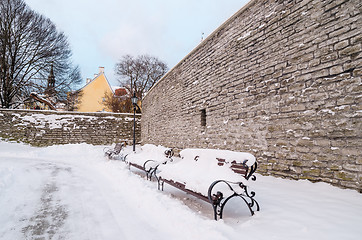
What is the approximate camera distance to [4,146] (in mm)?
12664

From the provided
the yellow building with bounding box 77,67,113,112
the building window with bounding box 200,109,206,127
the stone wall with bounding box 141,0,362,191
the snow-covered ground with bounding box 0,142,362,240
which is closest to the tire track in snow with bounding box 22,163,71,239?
the snow-covered ground with bounding box 0,142,362,240

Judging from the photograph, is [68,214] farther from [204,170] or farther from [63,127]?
[63,127]

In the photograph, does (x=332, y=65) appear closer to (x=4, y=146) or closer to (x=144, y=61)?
(x=4, y=146)

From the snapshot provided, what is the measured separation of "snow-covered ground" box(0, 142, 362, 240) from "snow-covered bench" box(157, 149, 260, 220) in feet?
0.79

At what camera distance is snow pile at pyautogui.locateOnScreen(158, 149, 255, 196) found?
9.36 ft

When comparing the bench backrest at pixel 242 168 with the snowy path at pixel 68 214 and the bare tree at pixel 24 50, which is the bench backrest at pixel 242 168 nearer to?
the snowy path at pixel 68 214

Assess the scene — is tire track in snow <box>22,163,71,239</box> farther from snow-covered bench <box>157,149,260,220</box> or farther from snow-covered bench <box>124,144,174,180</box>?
snow-covered bench <box>124,144,174,180</box>

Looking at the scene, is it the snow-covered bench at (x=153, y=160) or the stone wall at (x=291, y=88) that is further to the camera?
the snow-covered bench at (x=153, y=160)

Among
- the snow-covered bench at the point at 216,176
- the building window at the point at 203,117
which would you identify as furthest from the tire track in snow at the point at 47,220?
the building window at the point at 203,117

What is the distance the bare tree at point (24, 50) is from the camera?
51.0 ft

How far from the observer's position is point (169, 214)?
9.24 ft

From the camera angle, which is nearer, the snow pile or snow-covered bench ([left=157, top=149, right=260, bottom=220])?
snow-covered bench ([left=157, top=149, right=260, bottom=220])

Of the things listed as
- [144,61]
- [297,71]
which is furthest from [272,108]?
[144,61]

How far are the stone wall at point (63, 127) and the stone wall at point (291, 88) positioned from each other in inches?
445
